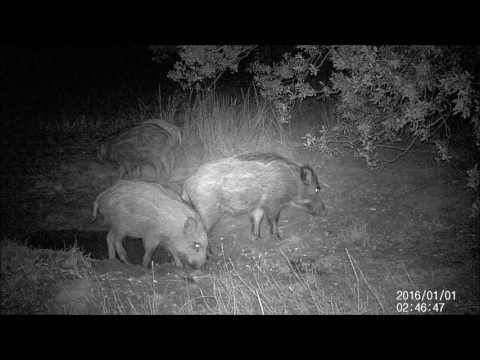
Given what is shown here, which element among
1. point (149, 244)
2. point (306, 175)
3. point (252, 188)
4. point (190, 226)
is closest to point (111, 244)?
point (149, 244)

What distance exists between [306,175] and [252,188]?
0.91 metres

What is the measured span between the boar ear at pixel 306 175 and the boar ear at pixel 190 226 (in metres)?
1.88

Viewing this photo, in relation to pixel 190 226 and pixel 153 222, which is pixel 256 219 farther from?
pixel 153 222

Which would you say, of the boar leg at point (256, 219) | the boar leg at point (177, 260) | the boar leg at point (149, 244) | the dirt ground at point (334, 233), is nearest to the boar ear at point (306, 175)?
the dirt ground at point (334, 233)

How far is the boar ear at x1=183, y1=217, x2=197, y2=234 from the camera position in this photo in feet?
16.4

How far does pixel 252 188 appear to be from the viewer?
5.59 meters

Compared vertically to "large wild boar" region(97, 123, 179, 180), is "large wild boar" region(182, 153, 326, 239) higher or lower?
lower

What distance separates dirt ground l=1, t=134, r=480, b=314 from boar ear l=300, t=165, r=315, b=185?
0.62 meters

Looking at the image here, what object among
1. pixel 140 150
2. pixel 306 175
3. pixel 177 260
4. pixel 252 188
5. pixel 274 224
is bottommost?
pixel 177 260

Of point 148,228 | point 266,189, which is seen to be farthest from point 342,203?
point 148,228

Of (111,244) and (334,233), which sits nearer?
(111,244)

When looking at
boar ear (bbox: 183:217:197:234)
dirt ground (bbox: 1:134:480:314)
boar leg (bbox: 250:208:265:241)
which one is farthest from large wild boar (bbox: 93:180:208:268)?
boar leg (bbox: 250:208:265:241)

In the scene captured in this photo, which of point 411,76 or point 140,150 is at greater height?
point 411,76

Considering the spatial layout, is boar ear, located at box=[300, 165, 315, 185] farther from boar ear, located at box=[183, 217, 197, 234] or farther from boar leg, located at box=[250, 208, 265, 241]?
boar ear, located at box=[183, 217, 197, 234]
